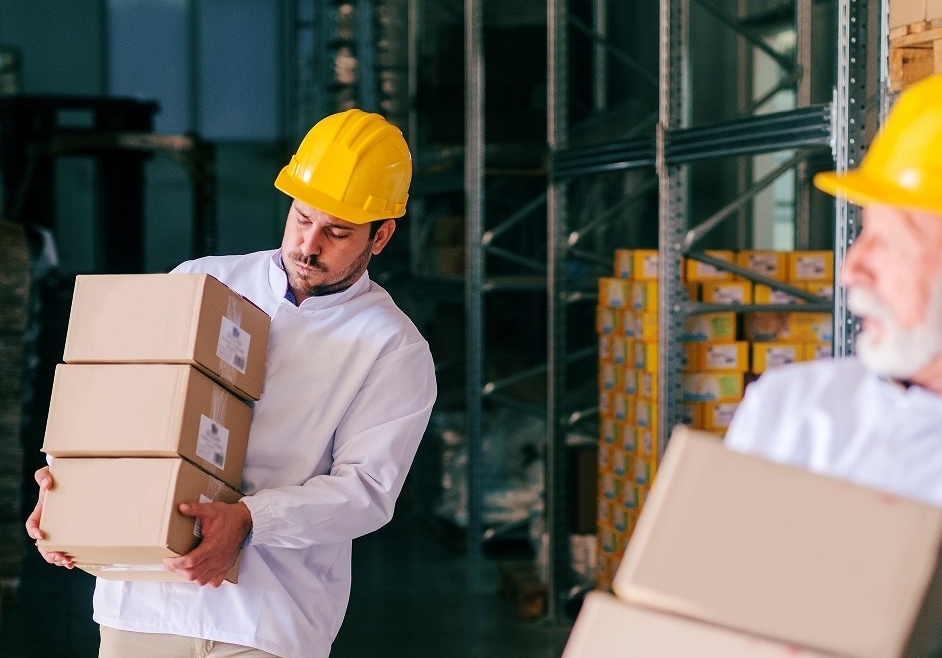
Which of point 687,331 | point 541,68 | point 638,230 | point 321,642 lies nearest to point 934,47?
Result: point 687,331

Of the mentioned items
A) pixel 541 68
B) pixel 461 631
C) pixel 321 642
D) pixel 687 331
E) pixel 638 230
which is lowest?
pixel 461 631

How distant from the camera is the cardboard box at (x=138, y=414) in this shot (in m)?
2.67

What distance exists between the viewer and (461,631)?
21.1 ft

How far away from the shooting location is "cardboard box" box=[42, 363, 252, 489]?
267 cm

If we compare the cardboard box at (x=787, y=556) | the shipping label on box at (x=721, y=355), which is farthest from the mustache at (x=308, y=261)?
the shipping label on box at (x=721, y=355)

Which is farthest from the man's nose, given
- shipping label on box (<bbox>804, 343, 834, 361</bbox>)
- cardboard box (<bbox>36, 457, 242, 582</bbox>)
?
shipping label on box (<bbox>804, 343, 834, 361</bbox>)

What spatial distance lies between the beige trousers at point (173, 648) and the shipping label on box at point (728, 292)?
9.48ft

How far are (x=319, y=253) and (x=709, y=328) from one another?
259cm

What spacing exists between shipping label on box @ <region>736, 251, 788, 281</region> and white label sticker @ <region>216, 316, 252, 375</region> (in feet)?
9.46

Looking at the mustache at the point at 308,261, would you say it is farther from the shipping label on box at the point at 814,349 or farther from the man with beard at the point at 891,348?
the shipping label on box at the point at 814,349

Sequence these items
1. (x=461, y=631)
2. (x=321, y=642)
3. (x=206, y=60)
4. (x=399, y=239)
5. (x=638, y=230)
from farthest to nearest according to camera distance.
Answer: (x=206, y=60) < (x=399, y=239) < (x=638, y=230) < (x=461, y=631) < (x=321, y=642)

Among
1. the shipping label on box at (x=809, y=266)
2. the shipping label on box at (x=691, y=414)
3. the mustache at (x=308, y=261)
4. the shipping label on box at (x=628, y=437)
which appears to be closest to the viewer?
the mustache at (x=308, y=261)

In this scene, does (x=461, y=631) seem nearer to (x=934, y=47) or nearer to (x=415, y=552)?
(x=415, y=552)

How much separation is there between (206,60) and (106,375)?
11.0 meters
